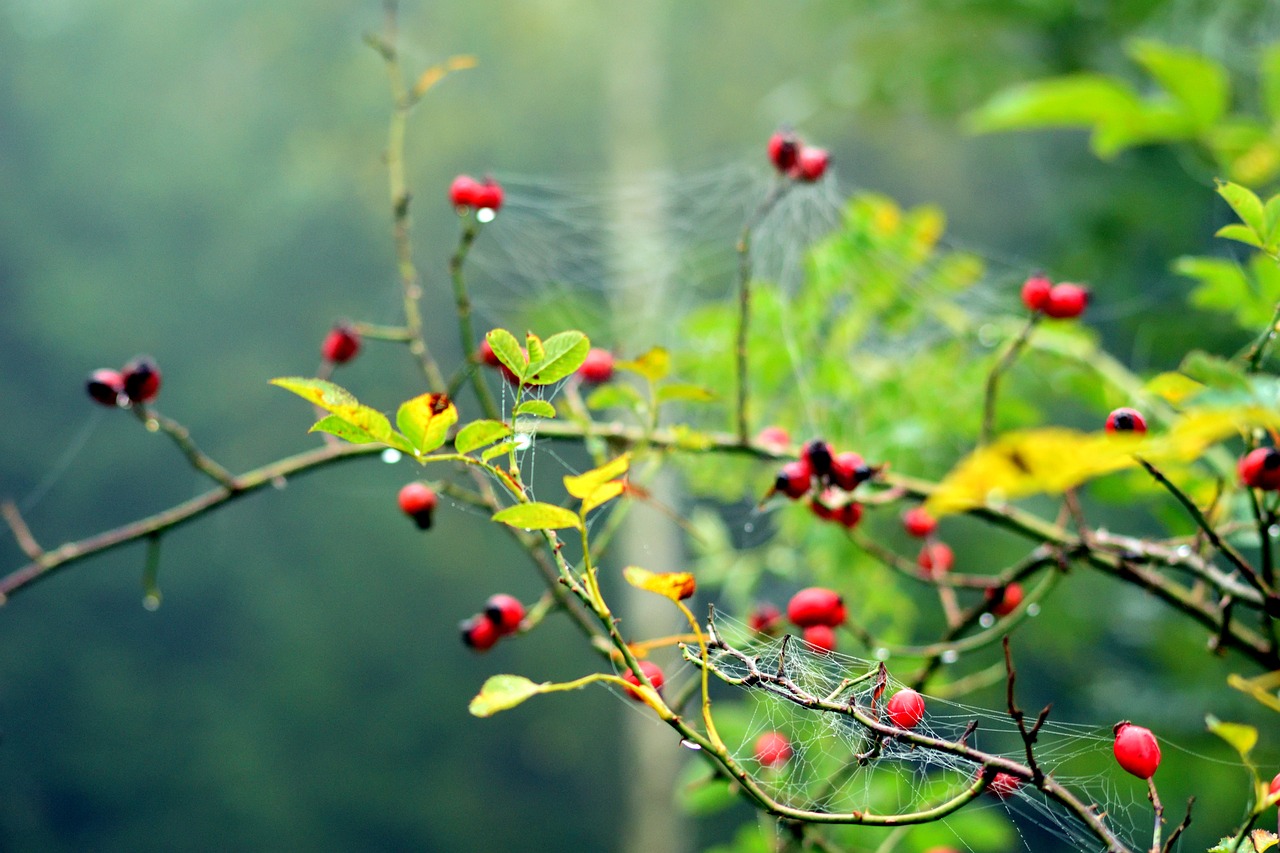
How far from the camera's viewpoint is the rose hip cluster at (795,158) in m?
0.54

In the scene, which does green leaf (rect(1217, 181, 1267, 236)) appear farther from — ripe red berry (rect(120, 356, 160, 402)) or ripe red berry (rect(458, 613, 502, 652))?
ripe red berry (rect(120, 356, 160, 402))

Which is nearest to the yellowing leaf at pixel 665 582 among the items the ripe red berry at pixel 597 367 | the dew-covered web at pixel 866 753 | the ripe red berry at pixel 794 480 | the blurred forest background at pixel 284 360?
the dew-covered web at pixel 866 753

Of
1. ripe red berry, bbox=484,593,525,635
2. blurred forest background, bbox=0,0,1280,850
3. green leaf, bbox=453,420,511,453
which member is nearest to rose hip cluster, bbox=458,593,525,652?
ripe red berry, bbox=484,593,525,635

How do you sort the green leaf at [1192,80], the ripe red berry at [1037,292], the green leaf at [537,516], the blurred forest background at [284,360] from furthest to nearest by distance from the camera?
the blurred forest background at [284,360]
the ripe red berry at [1037,292]
the green leaf at [1192,80]
the green leaf at [537,516]

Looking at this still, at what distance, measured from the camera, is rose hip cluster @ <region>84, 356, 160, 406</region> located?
0.48 meters

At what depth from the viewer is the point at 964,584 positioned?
48 centimetres

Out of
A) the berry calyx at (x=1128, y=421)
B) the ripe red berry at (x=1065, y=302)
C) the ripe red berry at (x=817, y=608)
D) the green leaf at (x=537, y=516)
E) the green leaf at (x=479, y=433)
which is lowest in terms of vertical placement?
the ripe red berry at (x=817, y=608)

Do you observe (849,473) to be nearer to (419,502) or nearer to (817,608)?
(817,608)

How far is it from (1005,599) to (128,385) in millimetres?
542

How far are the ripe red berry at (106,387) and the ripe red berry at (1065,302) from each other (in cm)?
54

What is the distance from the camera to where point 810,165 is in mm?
548

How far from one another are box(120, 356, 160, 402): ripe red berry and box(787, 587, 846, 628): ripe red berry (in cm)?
38

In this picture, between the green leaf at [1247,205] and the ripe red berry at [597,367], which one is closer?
the green leaf at [1247,205]

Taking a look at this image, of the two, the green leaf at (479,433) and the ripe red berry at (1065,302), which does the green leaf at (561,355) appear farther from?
the ripe red berry at (1065,302)
